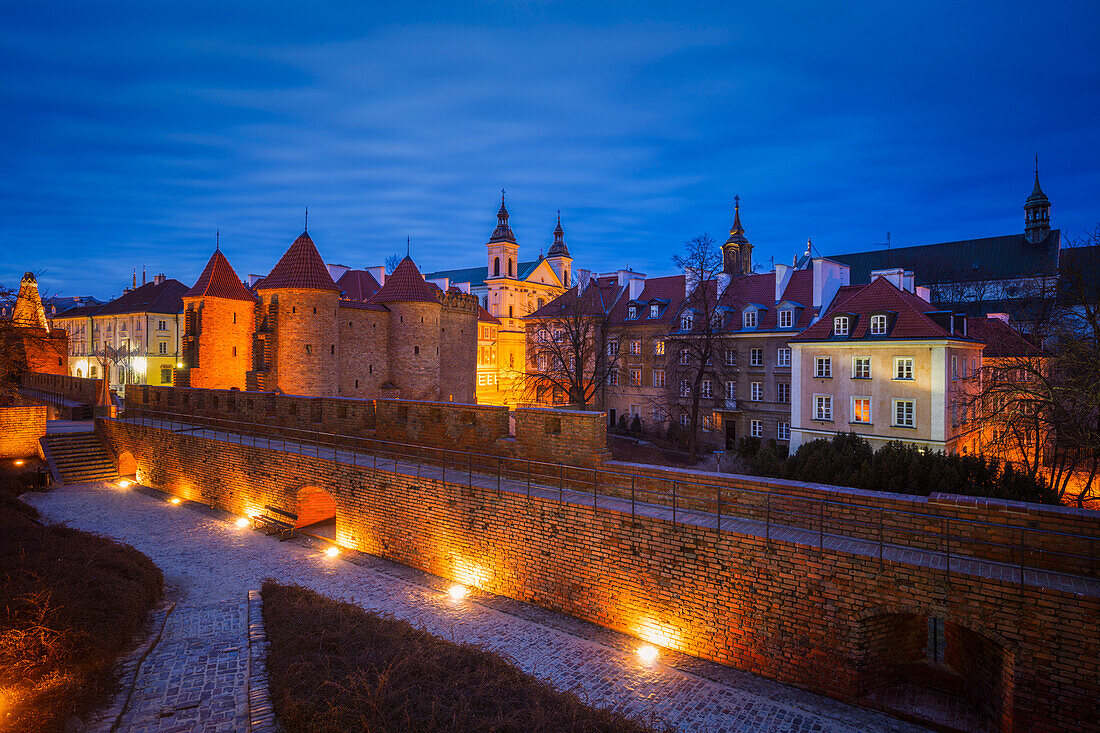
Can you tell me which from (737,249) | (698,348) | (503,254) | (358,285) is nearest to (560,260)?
(503,254)

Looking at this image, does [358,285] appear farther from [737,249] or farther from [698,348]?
[737,249]

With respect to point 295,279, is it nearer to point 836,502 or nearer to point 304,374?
point 304,374

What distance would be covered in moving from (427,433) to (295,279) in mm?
19600

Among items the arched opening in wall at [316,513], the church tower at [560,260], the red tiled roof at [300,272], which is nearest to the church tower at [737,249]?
the church tower at [560,260]

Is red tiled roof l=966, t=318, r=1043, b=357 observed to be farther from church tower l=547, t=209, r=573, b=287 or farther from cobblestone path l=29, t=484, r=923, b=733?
church tower l=547, t=209, r=573, b=287

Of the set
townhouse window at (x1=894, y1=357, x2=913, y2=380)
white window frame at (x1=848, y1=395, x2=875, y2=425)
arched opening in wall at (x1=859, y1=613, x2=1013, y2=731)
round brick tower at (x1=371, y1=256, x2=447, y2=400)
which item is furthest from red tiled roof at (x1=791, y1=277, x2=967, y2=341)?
round brick tower at (x1=371, y1=256, x2=447, y2=400)

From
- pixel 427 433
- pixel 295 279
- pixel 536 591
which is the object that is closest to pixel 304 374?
pixel 295 279

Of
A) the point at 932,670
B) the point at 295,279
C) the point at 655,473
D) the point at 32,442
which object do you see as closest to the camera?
the point at 932,670

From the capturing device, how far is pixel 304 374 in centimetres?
2961

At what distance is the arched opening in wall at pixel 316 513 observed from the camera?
1464cm

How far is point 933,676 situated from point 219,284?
35188 mm

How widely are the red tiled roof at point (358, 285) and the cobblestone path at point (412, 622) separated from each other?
80.2ft

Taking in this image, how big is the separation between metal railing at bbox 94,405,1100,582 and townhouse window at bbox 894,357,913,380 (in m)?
17.0

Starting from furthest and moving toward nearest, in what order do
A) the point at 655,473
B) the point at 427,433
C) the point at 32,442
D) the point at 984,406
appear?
the point at 32,442 < the point at 984,406 < the point at 427,433 < the point at 655,473
